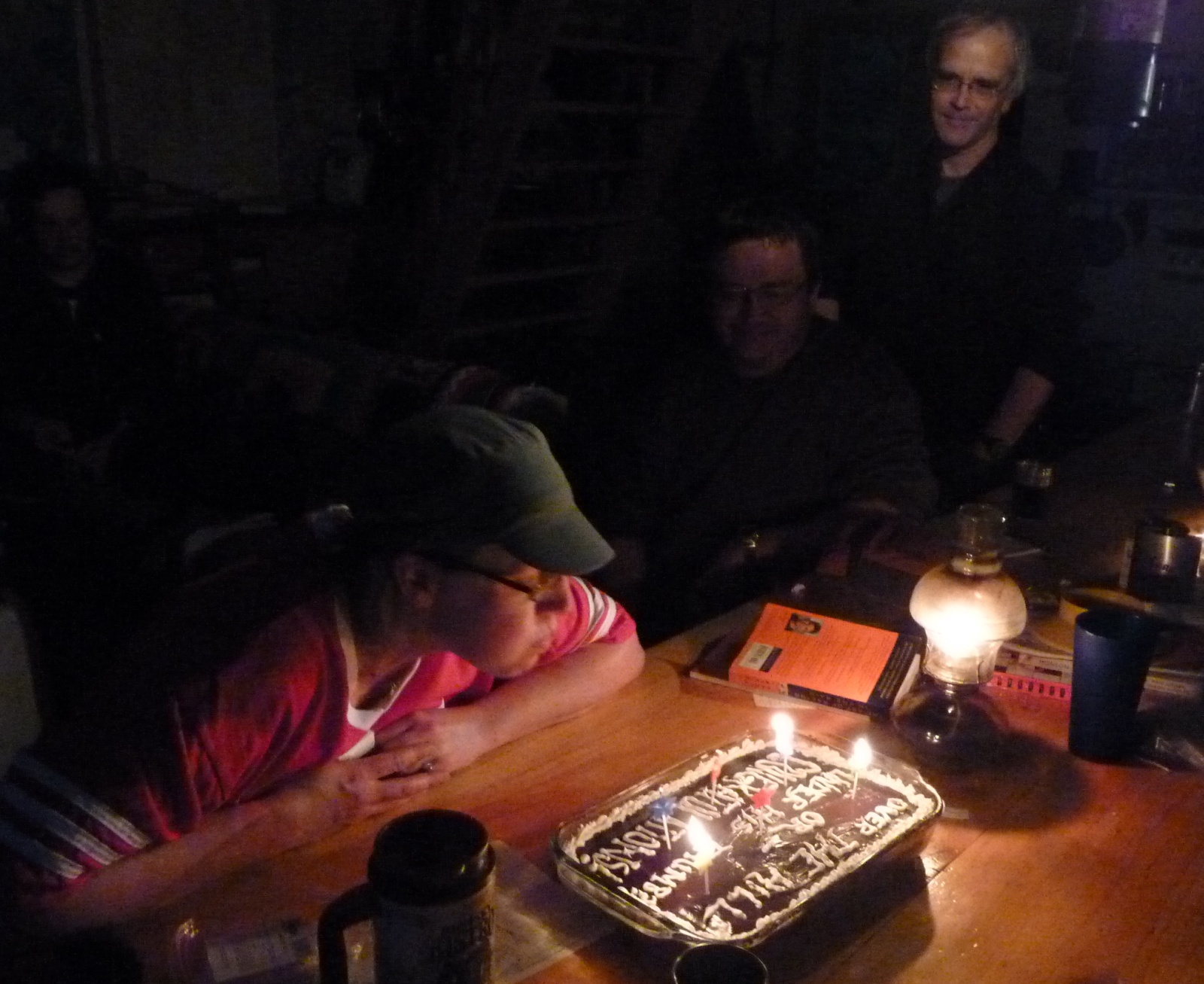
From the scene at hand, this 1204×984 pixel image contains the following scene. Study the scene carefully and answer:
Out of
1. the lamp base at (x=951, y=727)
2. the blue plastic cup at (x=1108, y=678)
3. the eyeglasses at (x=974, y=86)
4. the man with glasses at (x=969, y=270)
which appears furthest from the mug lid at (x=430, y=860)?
the eyeglasses at (x=974, y=86)

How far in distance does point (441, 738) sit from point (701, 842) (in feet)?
1.08

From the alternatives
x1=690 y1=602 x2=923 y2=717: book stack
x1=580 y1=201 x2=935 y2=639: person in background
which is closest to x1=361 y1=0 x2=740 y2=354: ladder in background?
x1=580 y1=201 x2=935 y2=639: person in background

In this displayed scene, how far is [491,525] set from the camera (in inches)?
45.9

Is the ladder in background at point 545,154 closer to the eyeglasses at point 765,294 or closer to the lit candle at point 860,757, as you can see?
the eyeglasses at point 765,294

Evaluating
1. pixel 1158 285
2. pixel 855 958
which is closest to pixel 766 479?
pixel 855 958

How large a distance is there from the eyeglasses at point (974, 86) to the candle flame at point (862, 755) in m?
1.81

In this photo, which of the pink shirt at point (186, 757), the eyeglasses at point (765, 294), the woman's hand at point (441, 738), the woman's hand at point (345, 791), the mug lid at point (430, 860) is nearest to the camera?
the mug lid at point (430, 860)

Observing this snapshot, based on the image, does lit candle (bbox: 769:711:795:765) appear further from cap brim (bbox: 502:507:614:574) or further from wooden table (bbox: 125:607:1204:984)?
cap brim (bbox: 502:507:614:574)

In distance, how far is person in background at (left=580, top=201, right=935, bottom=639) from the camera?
2182 mm

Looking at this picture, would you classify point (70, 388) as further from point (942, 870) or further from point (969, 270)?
point (942, 870)

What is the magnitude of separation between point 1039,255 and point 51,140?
3578 mm

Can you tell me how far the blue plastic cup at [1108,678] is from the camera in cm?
127

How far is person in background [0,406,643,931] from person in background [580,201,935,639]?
2.87ft

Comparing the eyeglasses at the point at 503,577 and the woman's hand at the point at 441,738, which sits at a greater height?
the eyeglasses at the point at 503,577
